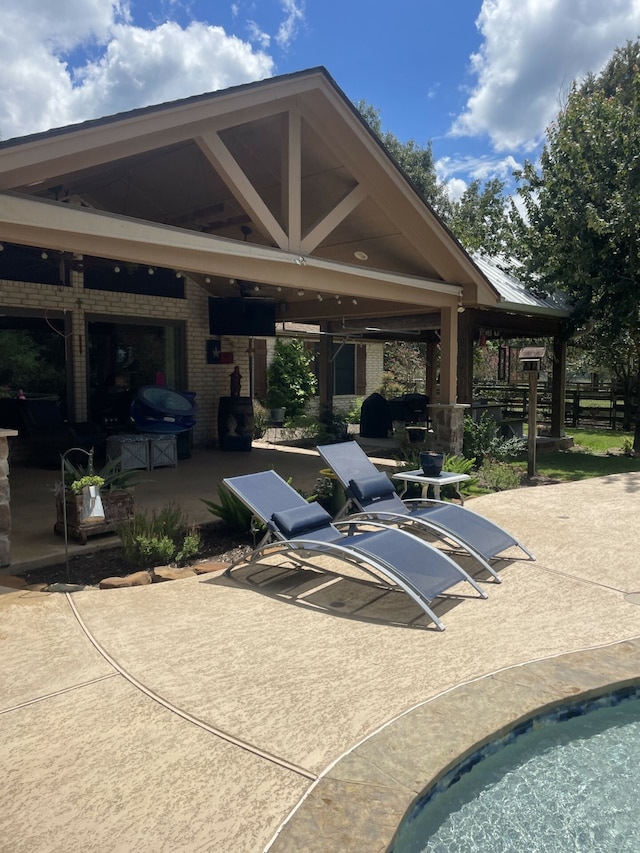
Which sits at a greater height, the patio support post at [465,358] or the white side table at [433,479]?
the patio support post at [465,358]

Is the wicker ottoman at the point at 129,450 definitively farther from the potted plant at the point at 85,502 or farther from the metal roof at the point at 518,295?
the metal roof at the point at 518,295

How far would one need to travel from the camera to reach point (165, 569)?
5320mm

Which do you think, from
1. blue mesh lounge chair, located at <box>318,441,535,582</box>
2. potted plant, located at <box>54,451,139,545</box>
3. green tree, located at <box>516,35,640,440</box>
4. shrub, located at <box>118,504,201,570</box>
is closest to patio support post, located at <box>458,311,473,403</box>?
green tree, located at <box>516,35,640,440</box>

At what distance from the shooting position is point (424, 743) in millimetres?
2840

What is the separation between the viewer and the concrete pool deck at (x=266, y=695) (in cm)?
238

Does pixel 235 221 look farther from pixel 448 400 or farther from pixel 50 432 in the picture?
pixel 448 400

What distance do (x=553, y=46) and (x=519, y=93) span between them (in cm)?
298

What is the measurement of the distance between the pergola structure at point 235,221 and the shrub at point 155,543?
7.69ft

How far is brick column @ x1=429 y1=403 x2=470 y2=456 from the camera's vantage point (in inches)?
385

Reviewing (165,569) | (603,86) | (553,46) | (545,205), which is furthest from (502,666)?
(603,86)

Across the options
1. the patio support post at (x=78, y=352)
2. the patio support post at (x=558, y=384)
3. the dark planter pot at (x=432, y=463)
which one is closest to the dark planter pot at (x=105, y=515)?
the dark planter pot at (x=432, y=463)

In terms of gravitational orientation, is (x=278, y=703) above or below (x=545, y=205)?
below

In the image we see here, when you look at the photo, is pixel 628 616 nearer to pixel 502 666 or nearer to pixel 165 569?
pixel 502 666

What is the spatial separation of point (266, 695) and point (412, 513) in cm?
288
